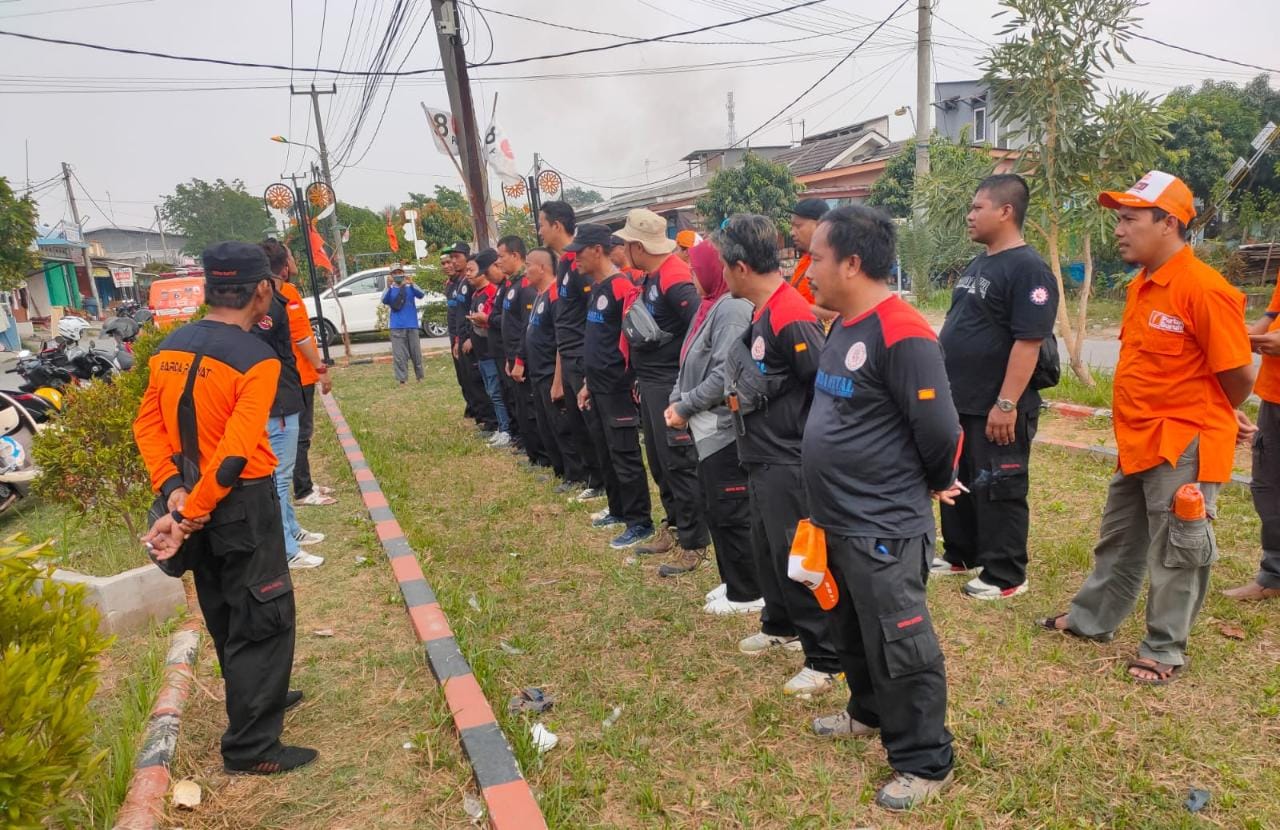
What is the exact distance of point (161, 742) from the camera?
298 centimetres

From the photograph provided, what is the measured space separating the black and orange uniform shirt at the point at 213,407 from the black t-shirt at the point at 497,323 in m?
4.67

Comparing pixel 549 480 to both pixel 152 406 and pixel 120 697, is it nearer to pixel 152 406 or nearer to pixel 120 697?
pixel 120 697

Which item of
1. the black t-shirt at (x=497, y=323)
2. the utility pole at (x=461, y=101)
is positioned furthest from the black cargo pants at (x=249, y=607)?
the utility pole at (x=461, y=101)

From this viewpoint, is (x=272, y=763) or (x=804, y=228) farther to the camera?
(x=804, y=228)

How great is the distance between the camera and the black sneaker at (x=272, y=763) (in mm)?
2896

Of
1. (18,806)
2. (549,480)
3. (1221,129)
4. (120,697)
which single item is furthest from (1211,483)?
(1221,129)

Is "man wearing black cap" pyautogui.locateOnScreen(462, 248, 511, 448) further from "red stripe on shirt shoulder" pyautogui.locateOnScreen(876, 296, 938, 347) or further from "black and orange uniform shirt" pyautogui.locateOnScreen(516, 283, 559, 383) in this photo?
"red stripe on shirt shoulder" pyautogui.locateOnScreen(876, 296, 938, 347)

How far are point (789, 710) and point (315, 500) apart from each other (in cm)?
448

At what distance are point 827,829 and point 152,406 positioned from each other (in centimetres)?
261

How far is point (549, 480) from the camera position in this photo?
22.6 feet

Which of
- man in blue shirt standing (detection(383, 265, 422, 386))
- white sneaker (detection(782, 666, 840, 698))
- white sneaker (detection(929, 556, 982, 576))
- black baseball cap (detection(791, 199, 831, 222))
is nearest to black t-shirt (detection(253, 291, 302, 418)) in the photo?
black baseball cap (detection(791, 199, 831, 222))

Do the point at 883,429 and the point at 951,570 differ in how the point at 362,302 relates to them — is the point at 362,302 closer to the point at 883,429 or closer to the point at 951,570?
the point at 951,570

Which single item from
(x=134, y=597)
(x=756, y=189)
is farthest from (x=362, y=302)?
(x=134, y=597)

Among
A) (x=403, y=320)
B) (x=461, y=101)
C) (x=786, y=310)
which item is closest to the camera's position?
(x=786, y=310)
